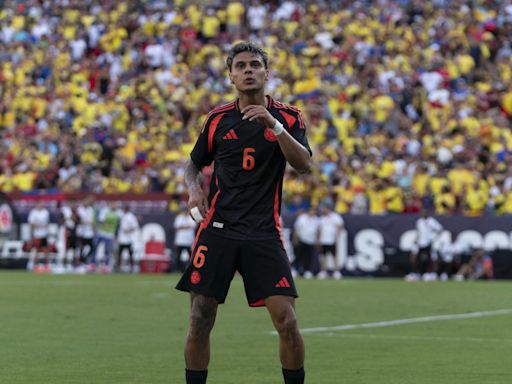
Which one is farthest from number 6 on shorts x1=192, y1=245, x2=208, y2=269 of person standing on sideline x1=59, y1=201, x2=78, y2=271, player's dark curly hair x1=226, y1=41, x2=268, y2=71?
person standing on sideline x1=59, y1=201, x2=78, y2=271

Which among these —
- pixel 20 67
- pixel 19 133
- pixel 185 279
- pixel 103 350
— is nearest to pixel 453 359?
pixel 103 350

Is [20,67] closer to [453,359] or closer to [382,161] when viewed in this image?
[382,161]

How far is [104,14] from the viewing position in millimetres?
38969

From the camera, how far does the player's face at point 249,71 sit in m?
7.77

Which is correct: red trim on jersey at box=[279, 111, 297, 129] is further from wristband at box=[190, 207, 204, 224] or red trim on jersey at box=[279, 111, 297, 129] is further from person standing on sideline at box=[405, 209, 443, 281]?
person standing on sideline at box=[405, 209, 443, 281]

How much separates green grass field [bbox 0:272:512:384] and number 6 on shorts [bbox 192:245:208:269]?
2226 millimetres

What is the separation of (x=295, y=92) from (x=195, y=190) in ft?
84.7

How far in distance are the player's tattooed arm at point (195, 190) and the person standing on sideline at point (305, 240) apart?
20856mm

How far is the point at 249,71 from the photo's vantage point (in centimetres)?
776

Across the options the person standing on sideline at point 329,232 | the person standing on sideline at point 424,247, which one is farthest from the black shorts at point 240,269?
the person standing on sideline at point 329,232

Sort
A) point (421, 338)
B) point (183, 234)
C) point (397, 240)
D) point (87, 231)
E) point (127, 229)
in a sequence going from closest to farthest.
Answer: point (421, 338) < point (397, 240) < point (183, 234) < point (127, 229) < point (87, 231)

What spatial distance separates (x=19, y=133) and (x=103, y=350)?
23.7 meters

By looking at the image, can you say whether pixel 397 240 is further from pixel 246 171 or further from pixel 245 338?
pixel 246 171

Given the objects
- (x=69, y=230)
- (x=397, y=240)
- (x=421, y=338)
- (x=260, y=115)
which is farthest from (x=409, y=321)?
(x=69, y=230)
